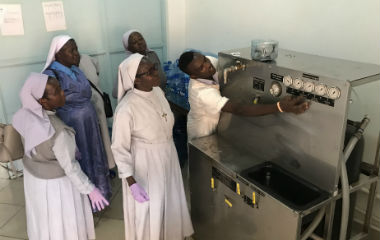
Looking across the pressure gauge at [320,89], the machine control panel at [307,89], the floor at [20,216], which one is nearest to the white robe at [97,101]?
the floor at [20,216]

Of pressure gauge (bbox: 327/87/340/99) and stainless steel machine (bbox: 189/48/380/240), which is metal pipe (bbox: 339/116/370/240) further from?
pressure gauge (bbox: 327/87/340/99)

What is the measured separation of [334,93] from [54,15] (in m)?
2.43

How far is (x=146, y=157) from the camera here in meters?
1.82

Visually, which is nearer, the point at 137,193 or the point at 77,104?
the point at 137,193

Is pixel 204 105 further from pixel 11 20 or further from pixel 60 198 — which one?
pixel 11 20

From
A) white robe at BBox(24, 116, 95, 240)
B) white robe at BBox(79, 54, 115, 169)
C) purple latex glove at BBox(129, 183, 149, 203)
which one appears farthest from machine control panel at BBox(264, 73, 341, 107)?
white robe at BBox(79, 54, 115, 169)

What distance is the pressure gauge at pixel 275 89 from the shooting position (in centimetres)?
147

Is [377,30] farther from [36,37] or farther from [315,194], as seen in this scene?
[36,37]

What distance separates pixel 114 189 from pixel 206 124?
1301mm

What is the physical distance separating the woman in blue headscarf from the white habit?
79 cm

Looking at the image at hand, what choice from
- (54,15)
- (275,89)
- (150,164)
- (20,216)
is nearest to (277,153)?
(275,89)

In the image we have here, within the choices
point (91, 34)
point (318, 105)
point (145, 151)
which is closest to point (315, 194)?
point (318, 105)

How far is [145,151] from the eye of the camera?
5.95 feet

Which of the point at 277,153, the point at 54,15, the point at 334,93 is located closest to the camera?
the point at 334,93
